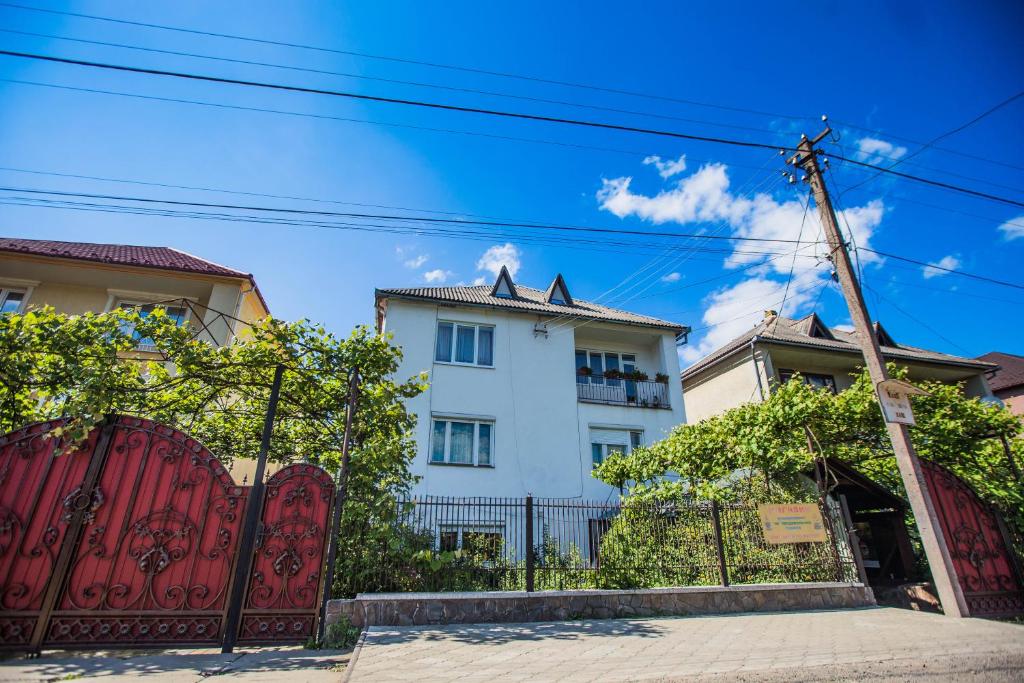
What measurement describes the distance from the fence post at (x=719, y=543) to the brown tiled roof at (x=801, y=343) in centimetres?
1021

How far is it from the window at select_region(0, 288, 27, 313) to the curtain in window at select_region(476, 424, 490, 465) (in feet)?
44.3

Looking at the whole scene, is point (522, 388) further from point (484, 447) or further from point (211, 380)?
point (211, 380)

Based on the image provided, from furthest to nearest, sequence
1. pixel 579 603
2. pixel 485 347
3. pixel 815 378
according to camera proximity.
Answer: pixel 815 378 < pixel 485 347 < pixel 579 603

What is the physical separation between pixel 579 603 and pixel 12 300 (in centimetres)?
1734

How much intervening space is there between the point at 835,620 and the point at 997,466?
7.09 m

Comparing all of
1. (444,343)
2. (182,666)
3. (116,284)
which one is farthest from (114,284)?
(182,666)

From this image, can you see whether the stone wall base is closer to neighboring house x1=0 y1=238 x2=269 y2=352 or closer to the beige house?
the beige house

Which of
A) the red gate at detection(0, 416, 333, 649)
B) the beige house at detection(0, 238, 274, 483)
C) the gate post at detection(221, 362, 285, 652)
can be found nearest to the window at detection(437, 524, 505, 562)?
the red gate at detection(0, 416, 333, 649)

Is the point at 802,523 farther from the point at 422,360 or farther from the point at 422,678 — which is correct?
the point at 422,360

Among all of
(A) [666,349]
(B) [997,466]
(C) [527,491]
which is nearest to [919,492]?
(B) [997,466]

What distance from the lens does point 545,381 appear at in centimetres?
1462

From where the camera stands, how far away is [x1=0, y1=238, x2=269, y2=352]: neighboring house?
12875 millimetres

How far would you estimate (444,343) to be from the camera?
1445cm

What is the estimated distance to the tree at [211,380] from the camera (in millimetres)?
5789
